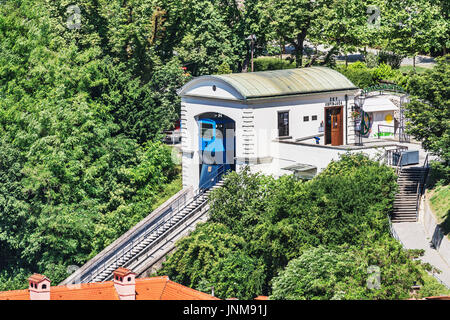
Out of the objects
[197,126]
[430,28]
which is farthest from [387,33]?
[197,126]

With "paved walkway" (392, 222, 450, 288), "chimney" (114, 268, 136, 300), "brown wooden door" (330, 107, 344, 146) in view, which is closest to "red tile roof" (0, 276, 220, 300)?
"chimney" (114, 268, 136, 300)

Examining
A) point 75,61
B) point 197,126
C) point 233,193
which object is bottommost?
point 233,193

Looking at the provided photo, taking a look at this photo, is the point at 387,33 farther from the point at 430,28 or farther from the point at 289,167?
the point at 289,167

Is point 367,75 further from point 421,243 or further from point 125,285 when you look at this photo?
point 125,285

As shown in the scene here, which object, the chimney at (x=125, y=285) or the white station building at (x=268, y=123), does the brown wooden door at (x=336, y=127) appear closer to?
the white station building at (x=268, y=123)

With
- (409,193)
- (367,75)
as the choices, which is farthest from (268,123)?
(367,75)

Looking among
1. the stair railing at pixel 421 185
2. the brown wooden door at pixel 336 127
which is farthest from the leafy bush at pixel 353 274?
the brown wooden door at pixel 336 127
